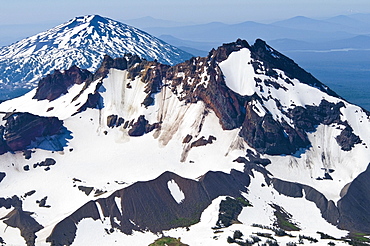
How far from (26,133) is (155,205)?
68.3m

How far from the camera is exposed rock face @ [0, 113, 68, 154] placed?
18750 centimetres

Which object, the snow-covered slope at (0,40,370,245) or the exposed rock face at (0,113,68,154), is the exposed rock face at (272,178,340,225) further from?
the exposed rock face at (0,113,68,154)

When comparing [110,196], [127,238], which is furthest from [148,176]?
[127,238]

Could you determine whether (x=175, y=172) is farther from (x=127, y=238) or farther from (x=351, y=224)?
(x=351, y=224)

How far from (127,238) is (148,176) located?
35.1 metres

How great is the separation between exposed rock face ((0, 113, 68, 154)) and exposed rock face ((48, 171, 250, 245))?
2050 inches

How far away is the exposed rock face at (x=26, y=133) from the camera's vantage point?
187500 mm

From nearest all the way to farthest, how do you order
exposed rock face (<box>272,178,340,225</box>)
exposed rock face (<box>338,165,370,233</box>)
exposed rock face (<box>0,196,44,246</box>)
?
exposed rock face (<box>0,196,44,246</box>) < exposed rock face (<box>338,165,370,233</box>) < exposed rock face (<box>272,178,340,225</box>)

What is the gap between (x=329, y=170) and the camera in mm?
185000

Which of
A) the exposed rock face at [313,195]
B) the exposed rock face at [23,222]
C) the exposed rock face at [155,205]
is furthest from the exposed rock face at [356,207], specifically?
the exposed rock face at [23,222]

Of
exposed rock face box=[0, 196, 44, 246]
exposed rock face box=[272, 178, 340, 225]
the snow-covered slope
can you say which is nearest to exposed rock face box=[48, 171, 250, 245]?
the snow-covered slope

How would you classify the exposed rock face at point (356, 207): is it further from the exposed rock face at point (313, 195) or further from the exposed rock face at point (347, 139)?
the exposed rock face at point (347, 139)

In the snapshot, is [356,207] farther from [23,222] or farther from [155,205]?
[23,222]

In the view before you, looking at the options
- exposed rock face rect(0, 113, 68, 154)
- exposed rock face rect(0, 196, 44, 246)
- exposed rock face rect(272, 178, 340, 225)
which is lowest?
exposed rock face rect(0, 196, 44, 246)
